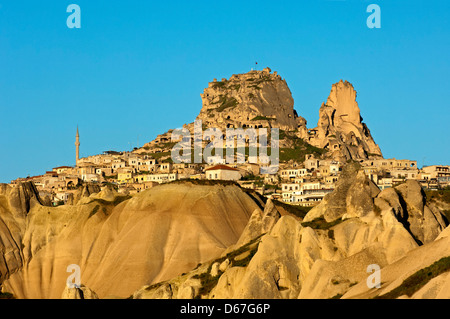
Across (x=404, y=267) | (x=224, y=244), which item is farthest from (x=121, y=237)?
(x=404, y=267)

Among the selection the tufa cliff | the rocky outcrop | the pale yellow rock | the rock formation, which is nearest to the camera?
the pale yellow rock

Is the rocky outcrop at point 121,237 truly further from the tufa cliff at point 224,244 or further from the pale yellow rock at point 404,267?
the pale yellow rock at point 404,267

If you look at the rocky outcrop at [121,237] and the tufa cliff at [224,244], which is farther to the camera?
the rocky outcrop at [121,237]

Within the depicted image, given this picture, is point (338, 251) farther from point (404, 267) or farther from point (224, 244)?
point (224, 244)

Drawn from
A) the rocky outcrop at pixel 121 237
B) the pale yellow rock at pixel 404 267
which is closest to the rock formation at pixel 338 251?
the pale yellow rock at pixel 404 267

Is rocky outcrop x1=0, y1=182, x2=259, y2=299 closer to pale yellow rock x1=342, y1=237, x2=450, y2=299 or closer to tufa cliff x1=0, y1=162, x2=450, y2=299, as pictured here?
tufa cliff x1=0, y1=162, x2=450, y2=299

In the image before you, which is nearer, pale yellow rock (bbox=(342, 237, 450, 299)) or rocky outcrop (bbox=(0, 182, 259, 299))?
pale yellow rock (bbox=(342, 237, 450, 299))

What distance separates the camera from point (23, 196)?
162 m

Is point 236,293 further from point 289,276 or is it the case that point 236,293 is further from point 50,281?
point 50,281

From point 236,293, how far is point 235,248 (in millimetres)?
26303

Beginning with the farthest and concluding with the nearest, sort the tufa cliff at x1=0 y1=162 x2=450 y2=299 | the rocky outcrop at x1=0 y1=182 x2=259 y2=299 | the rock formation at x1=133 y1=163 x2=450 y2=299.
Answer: the rocky outcrop at x1=0 y1=182 x2=259 y2=299
the tufa cliff at x1=0 y1=162 x2=450 y2=299
the rock formation at x1=133 y1=163 x2=450 y2=299

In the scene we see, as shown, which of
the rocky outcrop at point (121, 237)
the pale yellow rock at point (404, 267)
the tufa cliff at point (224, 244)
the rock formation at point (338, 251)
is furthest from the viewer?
the rocky outcrop at point (121, 237)

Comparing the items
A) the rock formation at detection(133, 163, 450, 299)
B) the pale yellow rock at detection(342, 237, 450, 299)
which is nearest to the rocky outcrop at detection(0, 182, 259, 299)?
the rock formation at detection(133, 163, 450, 299)
